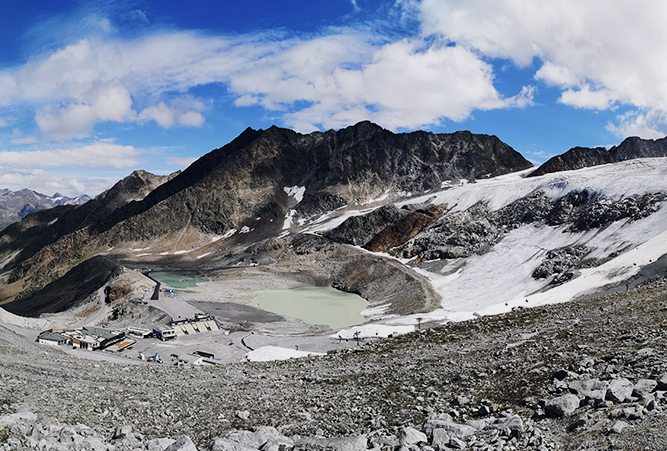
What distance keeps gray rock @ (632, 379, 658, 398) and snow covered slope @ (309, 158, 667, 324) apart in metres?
43.5

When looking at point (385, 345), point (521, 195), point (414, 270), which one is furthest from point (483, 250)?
point (385, 345)

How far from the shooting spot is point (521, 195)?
108 meters

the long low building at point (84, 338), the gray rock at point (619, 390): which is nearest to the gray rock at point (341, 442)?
the gray rock at point (619, 390)

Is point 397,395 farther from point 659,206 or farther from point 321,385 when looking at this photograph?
point 659,206

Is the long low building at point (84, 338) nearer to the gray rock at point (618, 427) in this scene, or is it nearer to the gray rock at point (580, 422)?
the gray rock at point (580, 422)

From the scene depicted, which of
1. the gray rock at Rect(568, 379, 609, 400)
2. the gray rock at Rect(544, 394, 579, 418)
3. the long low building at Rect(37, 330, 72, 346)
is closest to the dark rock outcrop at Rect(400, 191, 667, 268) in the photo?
the gray rock at Rect(568, 379, 609, 400)

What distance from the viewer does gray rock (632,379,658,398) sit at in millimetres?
12062

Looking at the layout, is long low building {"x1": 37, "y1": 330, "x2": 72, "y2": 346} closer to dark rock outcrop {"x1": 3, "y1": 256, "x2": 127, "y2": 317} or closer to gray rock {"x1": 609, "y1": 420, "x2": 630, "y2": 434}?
dark rock outcrop {"x1": 3, "y1": 256, "x2": 127, "y2": 317}

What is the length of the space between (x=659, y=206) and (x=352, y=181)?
400 ft

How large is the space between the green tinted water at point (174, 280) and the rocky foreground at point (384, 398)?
272 feet

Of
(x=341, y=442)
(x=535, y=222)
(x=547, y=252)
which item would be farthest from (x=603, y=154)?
(x=341, y=442)

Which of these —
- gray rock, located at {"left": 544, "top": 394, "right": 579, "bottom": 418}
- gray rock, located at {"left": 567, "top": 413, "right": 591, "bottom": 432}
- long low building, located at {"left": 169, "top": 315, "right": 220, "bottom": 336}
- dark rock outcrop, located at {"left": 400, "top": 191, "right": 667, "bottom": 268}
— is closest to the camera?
gray rock, located at {"left": 567, "top": 413, "right": 591, "bottom": 432}

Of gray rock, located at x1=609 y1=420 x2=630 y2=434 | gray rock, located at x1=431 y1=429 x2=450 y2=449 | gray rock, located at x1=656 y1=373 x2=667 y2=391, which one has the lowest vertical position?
gray rock, located at x1=431 y1=429 x2=450 y2=449

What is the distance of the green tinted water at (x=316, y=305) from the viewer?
76.7 meters
